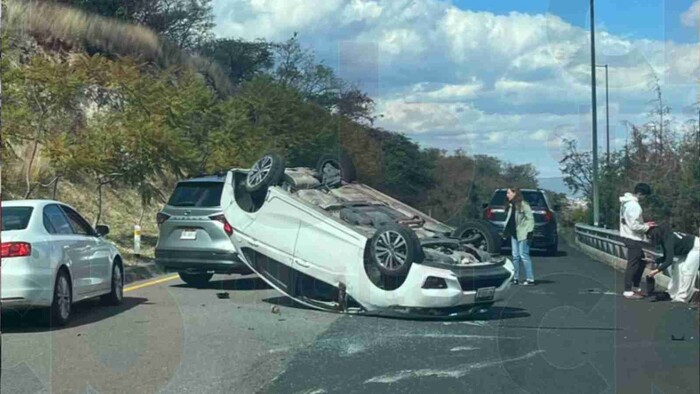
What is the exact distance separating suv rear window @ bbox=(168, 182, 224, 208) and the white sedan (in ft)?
8.16

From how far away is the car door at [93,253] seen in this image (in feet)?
38.8

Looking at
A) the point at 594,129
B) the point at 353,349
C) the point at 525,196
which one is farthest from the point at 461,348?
the point at 594,129

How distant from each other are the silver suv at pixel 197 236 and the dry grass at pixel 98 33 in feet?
44.4

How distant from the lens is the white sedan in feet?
33.2

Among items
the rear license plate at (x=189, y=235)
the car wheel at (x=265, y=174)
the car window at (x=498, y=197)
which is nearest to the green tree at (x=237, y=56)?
the rear license plate at (x=189, y=235)

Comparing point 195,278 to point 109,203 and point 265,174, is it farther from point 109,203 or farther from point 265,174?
point 109,203

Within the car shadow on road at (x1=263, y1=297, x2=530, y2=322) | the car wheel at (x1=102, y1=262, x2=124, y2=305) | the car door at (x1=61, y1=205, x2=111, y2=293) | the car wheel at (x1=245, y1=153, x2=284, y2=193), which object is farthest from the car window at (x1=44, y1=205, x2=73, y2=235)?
the car shadow on road at (x1=263, y1=297, x2=530, y2=322)

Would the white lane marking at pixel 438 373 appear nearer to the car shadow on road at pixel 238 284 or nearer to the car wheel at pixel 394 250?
the car wheel at pixel 394 250

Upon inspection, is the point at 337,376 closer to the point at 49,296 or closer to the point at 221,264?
the point at 49,296

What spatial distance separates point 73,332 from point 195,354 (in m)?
2.15

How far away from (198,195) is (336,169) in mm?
4546

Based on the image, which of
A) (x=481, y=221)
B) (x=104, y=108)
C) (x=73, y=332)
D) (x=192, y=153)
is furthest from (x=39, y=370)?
(x=104, y=108)

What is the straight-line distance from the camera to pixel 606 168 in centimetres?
739

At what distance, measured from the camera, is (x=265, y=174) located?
1172 cm
